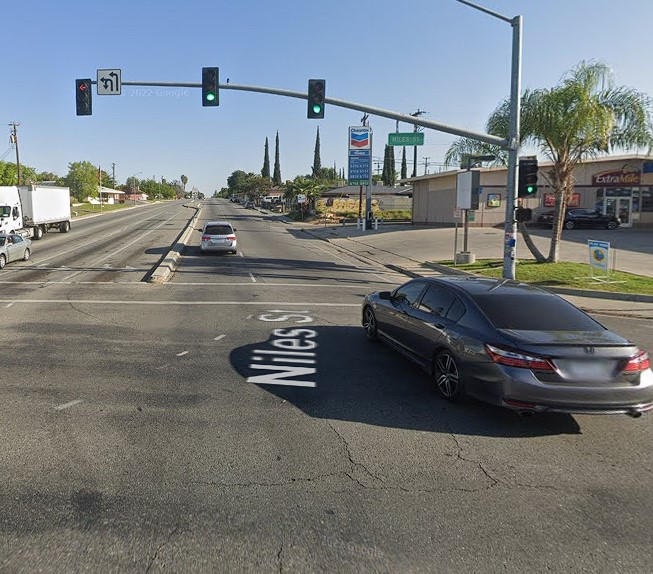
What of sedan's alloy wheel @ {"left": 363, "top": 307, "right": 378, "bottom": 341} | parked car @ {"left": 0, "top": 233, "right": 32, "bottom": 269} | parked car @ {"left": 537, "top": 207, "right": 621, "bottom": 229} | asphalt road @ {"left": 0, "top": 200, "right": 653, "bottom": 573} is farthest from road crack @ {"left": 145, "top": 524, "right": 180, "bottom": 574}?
parked car @ {"left": 537, "top": 207, "right": 621, "bottom": 229}

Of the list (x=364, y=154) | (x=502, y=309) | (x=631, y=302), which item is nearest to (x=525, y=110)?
(x=631, y=302)

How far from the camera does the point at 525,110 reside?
67.9 ft

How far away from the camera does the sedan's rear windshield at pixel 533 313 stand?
5.96m

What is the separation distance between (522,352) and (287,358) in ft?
12.2

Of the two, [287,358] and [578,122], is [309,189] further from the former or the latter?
[287,358]

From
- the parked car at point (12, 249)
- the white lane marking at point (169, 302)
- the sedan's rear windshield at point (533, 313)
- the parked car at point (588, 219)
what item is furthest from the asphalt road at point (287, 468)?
the parked car at point (588, 219)

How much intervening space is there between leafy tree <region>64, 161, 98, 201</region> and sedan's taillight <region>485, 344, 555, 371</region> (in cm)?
12482

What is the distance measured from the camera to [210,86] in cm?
1711

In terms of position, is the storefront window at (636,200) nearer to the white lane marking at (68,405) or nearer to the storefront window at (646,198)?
the storefront window at (646,198)

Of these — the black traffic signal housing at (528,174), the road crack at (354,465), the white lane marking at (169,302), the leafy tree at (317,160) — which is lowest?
the road crack at (354,465)

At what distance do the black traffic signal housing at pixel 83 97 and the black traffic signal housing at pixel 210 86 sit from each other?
3.79 metres

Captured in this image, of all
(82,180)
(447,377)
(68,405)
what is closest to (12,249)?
(68,405)

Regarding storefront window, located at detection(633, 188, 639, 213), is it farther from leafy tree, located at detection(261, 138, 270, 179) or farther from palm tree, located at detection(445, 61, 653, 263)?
leafy tree, located at detection(261, 138, 270, 179)

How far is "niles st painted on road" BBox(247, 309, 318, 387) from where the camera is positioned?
6.99m
